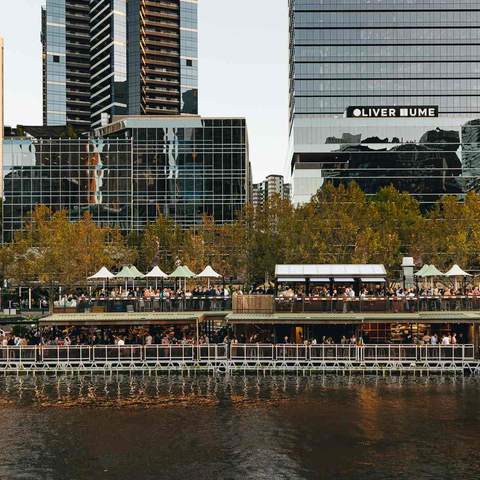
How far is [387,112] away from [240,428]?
482 ft

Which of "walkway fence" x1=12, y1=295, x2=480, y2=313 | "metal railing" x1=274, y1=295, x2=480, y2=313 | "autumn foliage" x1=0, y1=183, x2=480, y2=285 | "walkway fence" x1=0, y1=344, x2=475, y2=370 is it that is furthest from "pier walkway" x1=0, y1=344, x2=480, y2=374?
"autumn foliage" x1=0, y1=183, x2=480, y2=285

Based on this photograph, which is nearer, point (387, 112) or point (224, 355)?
point (224, 355)

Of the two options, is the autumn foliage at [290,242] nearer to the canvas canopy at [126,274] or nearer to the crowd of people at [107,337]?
the canvas canopy at [126,274]

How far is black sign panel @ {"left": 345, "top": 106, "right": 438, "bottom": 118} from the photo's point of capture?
17875 centimetres

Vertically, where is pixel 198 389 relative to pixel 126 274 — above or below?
below

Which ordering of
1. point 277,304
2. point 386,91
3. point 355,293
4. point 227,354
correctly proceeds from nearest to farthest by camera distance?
1. point 227,354
2. point 277,304
3. point 355,293
4. point 386,91

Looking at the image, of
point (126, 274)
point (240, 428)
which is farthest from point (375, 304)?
point (126, 274)

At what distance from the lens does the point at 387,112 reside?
588 feet

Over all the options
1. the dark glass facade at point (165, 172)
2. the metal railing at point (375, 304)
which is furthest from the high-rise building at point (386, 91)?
the metal railing at point (375, 304)

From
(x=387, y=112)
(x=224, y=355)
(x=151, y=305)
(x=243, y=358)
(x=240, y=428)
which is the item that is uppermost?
(x=387, y=112)

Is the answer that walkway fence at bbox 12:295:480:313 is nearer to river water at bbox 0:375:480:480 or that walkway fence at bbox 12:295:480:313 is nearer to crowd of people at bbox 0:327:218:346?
crowd of people at bbox 0:327:218:346

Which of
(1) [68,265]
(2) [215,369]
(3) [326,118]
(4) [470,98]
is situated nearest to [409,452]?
(2) [215,369]

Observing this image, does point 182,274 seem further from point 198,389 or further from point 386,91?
point 386,91

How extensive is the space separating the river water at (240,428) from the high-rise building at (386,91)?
126 meters
